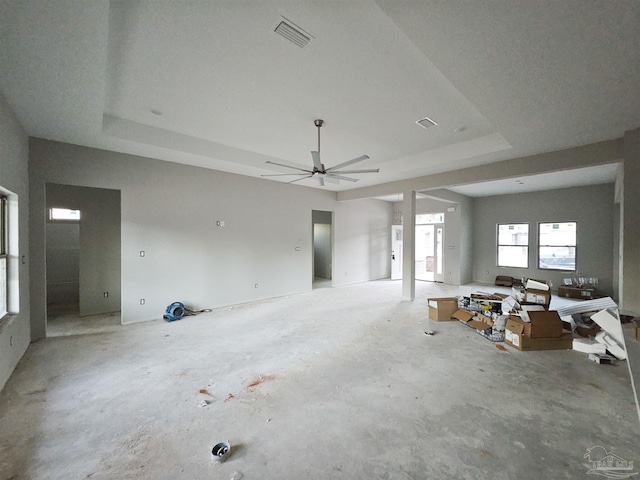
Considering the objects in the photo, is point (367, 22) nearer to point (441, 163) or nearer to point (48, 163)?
point (441, 163)

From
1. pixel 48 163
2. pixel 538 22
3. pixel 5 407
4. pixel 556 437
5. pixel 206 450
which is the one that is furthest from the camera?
pixel 48 163

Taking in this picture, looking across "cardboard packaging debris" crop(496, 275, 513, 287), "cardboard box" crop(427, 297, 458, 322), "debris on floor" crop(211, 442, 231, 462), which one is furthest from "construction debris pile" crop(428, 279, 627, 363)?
"debris on floor" crop(211, 442, 231, 462)

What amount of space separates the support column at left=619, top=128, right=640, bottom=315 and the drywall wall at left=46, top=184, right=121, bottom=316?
8.09m

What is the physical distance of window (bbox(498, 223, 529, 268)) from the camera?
7.60 m

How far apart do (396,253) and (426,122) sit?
19.8 ft

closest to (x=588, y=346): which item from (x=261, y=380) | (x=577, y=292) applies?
(x=261, y=380)

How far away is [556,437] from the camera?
1.80m

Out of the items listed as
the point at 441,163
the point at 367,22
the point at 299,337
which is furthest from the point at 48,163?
the point at 441,163

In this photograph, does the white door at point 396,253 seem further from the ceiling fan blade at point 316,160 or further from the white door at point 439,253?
the ceiling fan blade at point 316,160

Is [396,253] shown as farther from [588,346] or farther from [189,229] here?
[189,229]

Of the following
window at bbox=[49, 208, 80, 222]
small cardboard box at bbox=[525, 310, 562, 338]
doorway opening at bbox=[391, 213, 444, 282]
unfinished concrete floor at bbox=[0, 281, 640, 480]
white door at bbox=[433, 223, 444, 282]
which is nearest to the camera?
unfinished concrete floor at bbox=[0, 281, 640, 480]

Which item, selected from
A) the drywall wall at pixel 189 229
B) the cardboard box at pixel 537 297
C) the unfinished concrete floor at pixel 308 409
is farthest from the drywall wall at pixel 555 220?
the drywall wall at pixel 189 229

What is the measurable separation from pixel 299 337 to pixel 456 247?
630cm

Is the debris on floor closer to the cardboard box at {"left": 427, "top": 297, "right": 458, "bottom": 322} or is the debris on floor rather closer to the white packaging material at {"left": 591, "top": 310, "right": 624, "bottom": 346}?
the cardboard box at {"left": 427, "top": 297, "right": 458, "bottom": 322}
